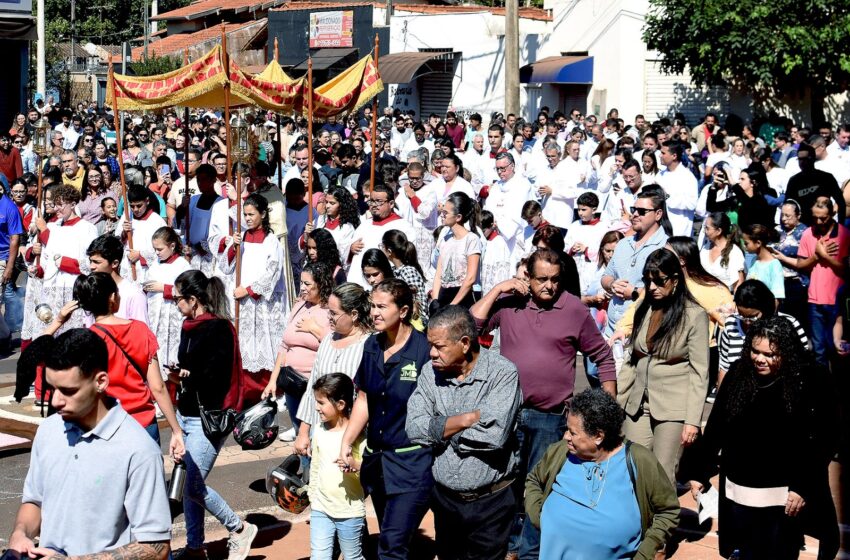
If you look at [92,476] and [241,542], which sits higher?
Result: [92,476]

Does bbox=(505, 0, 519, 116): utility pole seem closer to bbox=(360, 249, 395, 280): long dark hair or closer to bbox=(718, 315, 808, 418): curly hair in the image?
bbox=(360, 249, 395, 280): long dark hair

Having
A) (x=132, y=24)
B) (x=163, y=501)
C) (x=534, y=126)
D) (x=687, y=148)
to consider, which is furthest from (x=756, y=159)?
(x=132, y=24)

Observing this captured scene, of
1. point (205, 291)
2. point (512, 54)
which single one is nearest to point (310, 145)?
point (205, 291)

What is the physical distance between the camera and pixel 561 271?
21.5 feet

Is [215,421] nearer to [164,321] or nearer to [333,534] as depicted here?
[333,534]

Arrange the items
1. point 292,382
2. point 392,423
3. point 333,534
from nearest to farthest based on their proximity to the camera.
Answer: point 392,423 → point 333,534 → point 292,382

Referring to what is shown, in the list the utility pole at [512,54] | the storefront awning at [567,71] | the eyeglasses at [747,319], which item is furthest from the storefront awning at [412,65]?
the eyeglasses at [747,319]

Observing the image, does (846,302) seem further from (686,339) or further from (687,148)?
(687,148)

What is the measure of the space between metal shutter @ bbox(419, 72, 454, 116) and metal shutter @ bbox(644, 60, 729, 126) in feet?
27.8

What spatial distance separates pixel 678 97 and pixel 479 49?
7.78m

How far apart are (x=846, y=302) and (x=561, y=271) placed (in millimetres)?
3912

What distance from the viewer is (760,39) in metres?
26.4

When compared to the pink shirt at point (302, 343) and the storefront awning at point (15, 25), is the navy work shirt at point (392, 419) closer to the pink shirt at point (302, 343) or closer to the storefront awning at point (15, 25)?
the pink shirt at point (302, 343)

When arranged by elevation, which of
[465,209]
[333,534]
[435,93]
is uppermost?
[435,93]
